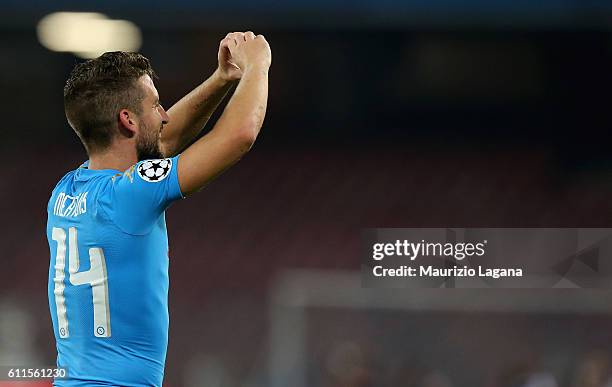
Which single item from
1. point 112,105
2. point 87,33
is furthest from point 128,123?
point 87,33

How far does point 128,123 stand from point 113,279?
0.29m

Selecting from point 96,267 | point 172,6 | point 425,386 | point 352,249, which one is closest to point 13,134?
point 172,6

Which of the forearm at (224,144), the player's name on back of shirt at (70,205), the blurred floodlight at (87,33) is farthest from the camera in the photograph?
the blurred floodlight at (87,33)

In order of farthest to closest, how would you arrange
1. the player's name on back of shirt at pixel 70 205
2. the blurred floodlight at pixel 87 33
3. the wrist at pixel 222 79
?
the blurred floodlight at pixel 87 33 < the wrist at pixel 222 79 < the player's name on back of shirt at pixel 70 205

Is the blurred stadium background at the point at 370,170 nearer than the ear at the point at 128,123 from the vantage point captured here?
No

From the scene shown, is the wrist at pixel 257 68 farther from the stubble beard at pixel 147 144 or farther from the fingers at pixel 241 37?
the stubble beard at pixel 147 144

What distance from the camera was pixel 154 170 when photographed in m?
1.51

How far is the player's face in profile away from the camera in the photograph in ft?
5.45

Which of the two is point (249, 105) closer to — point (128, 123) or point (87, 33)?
point (128, 123)

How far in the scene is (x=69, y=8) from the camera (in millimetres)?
3697

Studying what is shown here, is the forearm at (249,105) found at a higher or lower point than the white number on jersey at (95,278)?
higher

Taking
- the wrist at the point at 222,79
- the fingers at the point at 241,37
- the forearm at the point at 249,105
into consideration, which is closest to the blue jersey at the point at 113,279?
the forearm at the point at 249,105

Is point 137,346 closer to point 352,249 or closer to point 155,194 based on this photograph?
point 155,194

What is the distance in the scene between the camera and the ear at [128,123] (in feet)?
5.35
